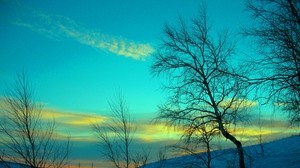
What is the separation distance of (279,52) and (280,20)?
119 cm

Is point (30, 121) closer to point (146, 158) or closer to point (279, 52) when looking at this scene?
point (146, 158)

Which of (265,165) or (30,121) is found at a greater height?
(30,121)

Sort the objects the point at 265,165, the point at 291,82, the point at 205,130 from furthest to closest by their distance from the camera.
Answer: the point at 265,165, the point at 205,130, the point at 291,82

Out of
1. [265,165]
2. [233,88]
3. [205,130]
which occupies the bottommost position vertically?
[265,165]

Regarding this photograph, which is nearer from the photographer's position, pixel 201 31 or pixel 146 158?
pixel 146 158

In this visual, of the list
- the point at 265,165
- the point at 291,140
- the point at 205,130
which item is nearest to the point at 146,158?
the point at 205,130

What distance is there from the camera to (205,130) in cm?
1852

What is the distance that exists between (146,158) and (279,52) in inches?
286

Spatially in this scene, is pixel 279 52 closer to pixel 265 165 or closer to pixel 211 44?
pixel 211 44

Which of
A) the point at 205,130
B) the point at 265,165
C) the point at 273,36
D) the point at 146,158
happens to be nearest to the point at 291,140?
the point at 265,165

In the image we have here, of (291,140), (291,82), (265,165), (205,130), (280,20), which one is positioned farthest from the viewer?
(291,140)

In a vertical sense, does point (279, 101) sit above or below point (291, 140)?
above

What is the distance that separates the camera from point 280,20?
12.5 meters

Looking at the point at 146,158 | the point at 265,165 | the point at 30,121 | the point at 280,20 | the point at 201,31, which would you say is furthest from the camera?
the point at 265,165
